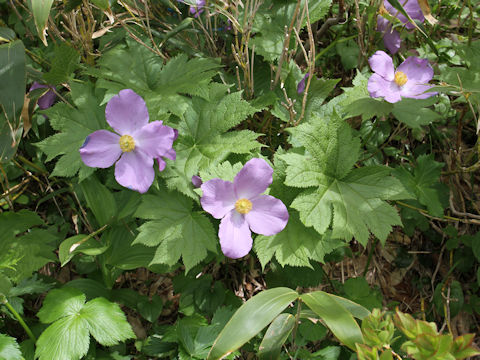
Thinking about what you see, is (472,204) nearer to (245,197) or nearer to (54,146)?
(245,197)

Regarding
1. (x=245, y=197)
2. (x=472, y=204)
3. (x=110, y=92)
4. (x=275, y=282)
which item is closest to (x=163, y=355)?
(x=275, y=282)

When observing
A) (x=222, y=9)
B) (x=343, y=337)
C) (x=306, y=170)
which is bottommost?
(x=343, y=337)

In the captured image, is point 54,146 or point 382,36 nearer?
point 54,146

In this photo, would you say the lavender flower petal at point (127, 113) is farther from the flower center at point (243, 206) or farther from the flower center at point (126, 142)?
the flower center at point (243, 206)

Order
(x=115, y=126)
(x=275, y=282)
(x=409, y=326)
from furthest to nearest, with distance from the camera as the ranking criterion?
(x=275, y=282), (x=115, y=126), (x=409, y=326)

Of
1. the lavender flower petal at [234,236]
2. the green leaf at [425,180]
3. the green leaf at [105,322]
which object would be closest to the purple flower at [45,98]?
the green leaf at [105,322]

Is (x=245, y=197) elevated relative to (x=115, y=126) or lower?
lower
